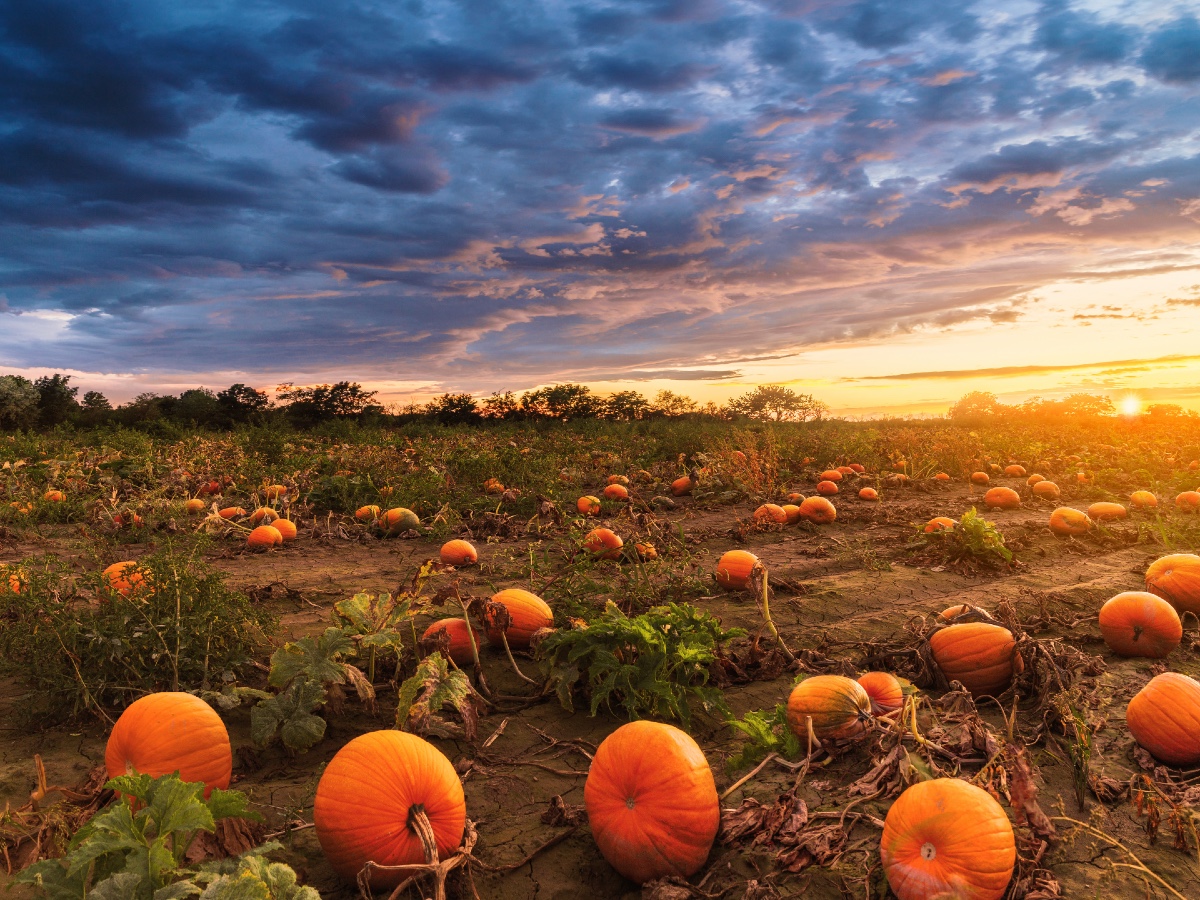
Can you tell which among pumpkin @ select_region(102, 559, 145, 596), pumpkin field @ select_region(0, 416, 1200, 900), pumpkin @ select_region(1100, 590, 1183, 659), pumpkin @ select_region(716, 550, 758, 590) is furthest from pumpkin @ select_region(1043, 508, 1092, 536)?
pumpkin @ select_region(102, 559, 145, 596)

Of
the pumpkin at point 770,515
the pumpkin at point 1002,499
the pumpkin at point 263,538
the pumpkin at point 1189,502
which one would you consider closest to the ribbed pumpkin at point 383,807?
the pumpkin at point 263,538

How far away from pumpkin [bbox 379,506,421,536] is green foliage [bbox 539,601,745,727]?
16.6 ft

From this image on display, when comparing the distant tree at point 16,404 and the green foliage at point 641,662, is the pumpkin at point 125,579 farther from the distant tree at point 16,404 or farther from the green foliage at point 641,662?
the distant tree at point 16,404

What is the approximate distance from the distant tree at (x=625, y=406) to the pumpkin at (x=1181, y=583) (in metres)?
24.7

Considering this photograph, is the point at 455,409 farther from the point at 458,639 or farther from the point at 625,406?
the point at 458,639

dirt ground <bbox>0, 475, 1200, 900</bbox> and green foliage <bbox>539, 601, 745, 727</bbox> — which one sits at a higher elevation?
green foliage <bbox>539, 601, 745, 727</bbox>

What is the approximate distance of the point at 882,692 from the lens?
11.7 ft

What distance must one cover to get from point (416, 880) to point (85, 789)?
1619 millimetres

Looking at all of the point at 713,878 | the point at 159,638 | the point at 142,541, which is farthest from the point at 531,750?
the point at 142,541

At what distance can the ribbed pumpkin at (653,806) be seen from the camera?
269 cm

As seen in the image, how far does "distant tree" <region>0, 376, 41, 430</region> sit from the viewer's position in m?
30.8

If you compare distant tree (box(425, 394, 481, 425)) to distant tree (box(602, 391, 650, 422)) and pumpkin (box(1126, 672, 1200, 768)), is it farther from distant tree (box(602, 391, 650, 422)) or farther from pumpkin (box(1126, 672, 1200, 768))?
pumpkin (box(1126, 672, 1200, 768))

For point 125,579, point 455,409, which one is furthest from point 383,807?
point 455,409

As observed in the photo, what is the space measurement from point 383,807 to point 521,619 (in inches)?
80.3
